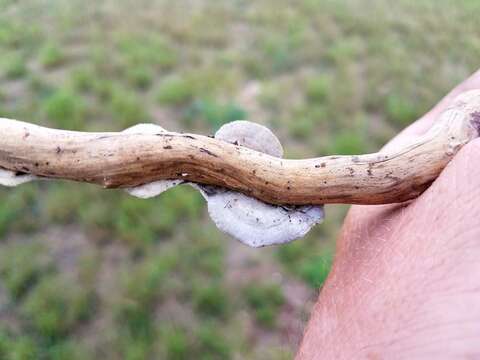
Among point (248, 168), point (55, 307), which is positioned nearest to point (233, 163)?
point (248, 168)

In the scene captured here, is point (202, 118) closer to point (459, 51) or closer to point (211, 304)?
point (211, 304)

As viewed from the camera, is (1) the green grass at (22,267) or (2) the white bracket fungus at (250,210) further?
(1) the green grass at (22,267)

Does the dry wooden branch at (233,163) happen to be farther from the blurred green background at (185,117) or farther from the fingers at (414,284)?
the blurred green background at (185,117)

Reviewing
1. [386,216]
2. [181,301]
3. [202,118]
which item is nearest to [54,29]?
[202,118]

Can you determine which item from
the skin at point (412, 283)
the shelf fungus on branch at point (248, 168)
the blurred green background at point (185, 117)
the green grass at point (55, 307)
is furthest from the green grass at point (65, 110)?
the skin at point (412, 283)

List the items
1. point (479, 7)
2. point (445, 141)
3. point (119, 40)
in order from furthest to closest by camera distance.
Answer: point (479, 7) → point (119, 40) → point (445, 141)

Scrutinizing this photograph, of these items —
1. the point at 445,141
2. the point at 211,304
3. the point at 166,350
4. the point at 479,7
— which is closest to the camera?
the point at 445,141
